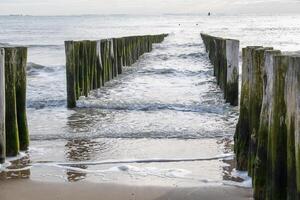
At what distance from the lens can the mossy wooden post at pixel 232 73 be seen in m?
10.2

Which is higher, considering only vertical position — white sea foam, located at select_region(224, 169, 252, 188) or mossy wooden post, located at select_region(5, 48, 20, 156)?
mossy wooden post, located at select_region(5, 48, 20, 156)

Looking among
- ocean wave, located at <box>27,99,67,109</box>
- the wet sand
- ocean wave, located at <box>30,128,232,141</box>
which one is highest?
ocean wave, located at <box>27,99,67,109</box>

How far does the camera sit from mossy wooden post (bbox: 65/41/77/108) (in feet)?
33.3

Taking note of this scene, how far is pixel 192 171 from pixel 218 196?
869 mm

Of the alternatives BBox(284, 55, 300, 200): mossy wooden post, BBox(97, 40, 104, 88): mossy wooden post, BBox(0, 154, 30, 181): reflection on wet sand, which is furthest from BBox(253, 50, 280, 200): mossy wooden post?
BBox(97, 40, 104, 88): mossy wooden post

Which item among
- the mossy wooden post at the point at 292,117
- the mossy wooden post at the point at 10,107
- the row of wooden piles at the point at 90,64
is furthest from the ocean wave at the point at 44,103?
the mossy wooden post at the point at 292,117

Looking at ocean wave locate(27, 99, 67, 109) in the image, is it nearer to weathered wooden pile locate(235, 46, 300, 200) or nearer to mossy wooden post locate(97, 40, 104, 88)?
mossy wooden post locate(97, 40, 104, 88)

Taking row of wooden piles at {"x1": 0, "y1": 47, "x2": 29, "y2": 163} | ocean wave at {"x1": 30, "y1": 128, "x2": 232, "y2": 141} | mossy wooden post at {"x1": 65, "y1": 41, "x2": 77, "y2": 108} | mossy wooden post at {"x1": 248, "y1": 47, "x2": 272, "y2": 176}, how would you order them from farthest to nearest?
mossy wooden post at {"x1": 65, "y1": 41, "x2": 77, "y2": 108} < ocean wave at {"x1": 30, "y1": 128, "x2": 232, "y2": 141} < row of wooden piles at {"x1": 0, "y1": 47, "x2": 29, "y2": 163} < mossy wooden post at {"x1": 248, "y1": 47, "x2": 272, "y2": 176}

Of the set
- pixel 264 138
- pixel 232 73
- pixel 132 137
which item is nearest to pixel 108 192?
pixel 264 138

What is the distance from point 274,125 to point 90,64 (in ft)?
27.2

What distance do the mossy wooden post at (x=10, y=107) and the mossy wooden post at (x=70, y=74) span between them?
3787mm

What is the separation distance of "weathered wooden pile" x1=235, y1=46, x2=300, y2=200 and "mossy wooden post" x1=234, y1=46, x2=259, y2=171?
0.11 metres

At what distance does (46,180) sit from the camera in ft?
18.0

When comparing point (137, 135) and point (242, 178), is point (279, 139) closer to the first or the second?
point (242, 178)
